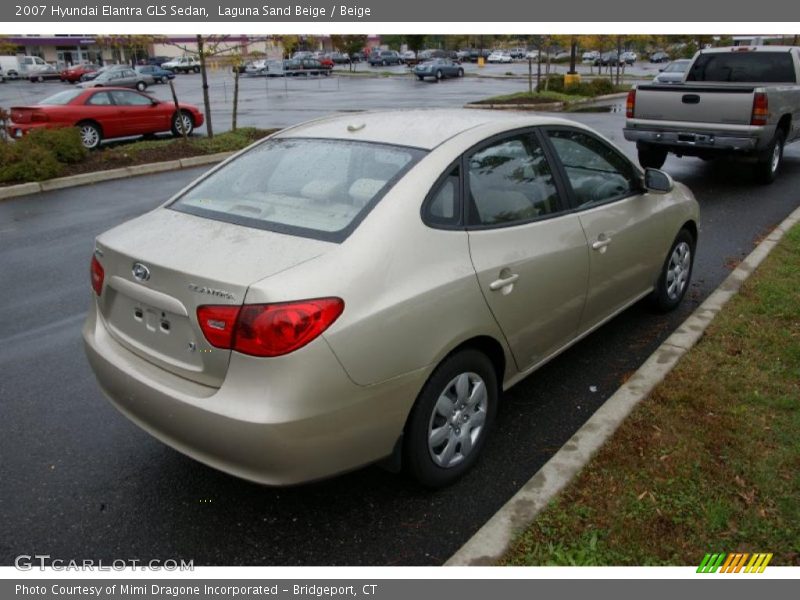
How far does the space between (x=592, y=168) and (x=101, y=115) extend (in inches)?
A: 543

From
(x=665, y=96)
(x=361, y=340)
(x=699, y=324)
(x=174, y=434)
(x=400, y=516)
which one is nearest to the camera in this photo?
(x=361, y=340)

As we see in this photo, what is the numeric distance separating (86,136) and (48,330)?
11446 millimetres

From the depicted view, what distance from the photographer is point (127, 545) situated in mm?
2914

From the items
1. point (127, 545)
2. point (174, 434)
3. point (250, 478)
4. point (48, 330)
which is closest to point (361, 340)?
point (250, 478)

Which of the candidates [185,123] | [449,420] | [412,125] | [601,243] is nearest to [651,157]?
[601,243]

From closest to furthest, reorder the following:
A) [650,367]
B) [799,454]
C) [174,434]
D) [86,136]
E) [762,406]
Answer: [174,434]
[799,454]
[762,406]
[650,367]
[86,136]

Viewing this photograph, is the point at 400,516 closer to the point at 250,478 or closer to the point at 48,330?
the point at 250,478

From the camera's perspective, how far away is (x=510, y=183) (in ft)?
11.8

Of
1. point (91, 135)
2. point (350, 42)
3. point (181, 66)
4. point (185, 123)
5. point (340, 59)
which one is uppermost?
point (350, 42)

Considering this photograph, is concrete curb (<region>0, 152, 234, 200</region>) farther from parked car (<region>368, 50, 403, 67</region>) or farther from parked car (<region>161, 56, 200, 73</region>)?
parked car (<region>368, 50, 403, 67</region>)

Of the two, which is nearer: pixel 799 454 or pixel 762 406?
pixel 799 454

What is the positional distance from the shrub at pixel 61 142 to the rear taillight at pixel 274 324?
36.0 ft

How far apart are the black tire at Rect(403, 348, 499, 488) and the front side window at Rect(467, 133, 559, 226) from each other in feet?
2.26

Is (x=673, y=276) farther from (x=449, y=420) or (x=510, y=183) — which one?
(x=449, y=420)
